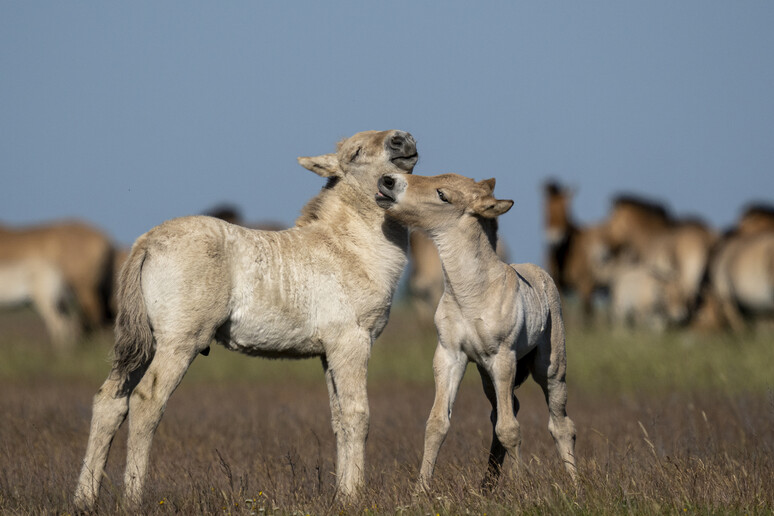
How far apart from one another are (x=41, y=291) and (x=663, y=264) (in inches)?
480

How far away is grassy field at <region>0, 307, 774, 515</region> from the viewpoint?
5.22m

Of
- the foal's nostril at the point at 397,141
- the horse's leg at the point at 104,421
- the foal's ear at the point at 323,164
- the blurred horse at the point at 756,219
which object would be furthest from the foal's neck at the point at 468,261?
the blurred horse at the point at 756,219

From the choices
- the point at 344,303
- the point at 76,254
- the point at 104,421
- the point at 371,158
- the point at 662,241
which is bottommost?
the point at 76,254

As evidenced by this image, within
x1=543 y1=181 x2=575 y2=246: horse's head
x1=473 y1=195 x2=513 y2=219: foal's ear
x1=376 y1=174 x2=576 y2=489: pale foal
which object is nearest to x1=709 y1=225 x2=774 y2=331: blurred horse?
x1=543 y1=181 x2=575 y2=246: horse's head

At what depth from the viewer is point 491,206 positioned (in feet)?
19.0

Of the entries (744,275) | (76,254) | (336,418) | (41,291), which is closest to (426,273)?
(744,275)

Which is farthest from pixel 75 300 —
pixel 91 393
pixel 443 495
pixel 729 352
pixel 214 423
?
pixel 443 495

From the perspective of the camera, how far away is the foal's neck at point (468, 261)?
19.1 ft

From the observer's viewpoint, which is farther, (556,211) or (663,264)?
(556,211)

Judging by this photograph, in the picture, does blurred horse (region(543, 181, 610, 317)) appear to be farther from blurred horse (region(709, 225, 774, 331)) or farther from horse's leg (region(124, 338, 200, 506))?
horse's leg (region(124, 338, 200, 506))

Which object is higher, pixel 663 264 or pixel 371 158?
pixel 371 158

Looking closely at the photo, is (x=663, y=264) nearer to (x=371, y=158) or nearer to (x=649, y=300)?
(x=649, y=300)

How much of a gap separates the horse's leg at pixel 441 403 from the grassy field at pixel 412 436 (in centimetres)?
13

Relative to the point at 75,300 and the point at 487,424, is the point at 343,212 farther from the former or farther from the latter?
the point at 75,300
